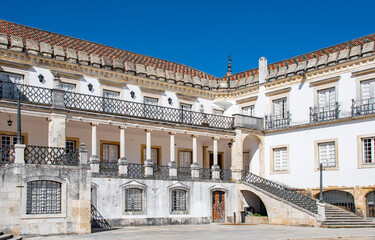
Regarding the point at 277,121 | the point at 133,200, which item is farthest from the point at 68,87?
the point at 277,121

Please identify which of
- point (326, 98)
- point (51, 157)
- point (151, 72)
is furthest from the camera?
point (151, 72)

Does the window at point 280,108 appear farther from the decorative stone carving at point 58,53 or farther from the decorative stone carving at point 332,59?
the decorative stone carving at point 58,53

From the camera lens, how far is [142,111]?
26.2 meters

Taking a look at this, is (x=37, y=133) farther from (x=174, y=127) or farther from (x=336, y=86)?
(x=336, y=86)

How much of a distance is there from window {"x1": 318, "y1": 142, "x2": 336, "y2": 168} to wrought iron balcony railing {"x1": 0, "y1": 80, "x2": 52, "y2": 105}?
46.4 feet

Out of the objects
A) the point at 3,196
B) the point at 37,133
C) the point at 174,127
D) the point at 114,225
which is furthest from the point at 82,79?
the point at 3,196

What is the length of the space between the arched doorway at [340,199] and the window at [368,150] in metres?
1.97

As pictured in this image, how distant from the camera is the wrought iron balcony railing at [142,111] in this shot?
78.2 ft

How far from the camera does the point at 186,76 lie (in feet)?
98.6

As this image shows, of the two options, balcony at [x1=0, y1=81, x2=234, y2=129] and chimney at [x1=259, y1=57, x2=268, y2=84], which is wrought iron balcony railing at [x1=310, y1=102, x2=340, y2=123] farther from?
balcony at [x1=0, y1=81, x2=234, y2=129]

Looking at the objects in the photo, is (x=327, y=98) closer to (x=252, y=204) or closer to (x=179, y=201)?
(x=252, y=204)

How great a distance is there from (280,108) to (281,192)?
5.62 meters

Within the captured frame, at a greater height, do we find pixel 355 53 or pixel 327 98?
pixel 355 53

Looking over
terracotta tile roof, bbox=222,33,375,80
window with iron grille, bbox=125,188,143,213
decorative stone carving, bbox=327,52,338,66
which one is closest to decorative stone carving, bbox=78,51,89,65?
window with iron grille, bbox=125,188,143,213
